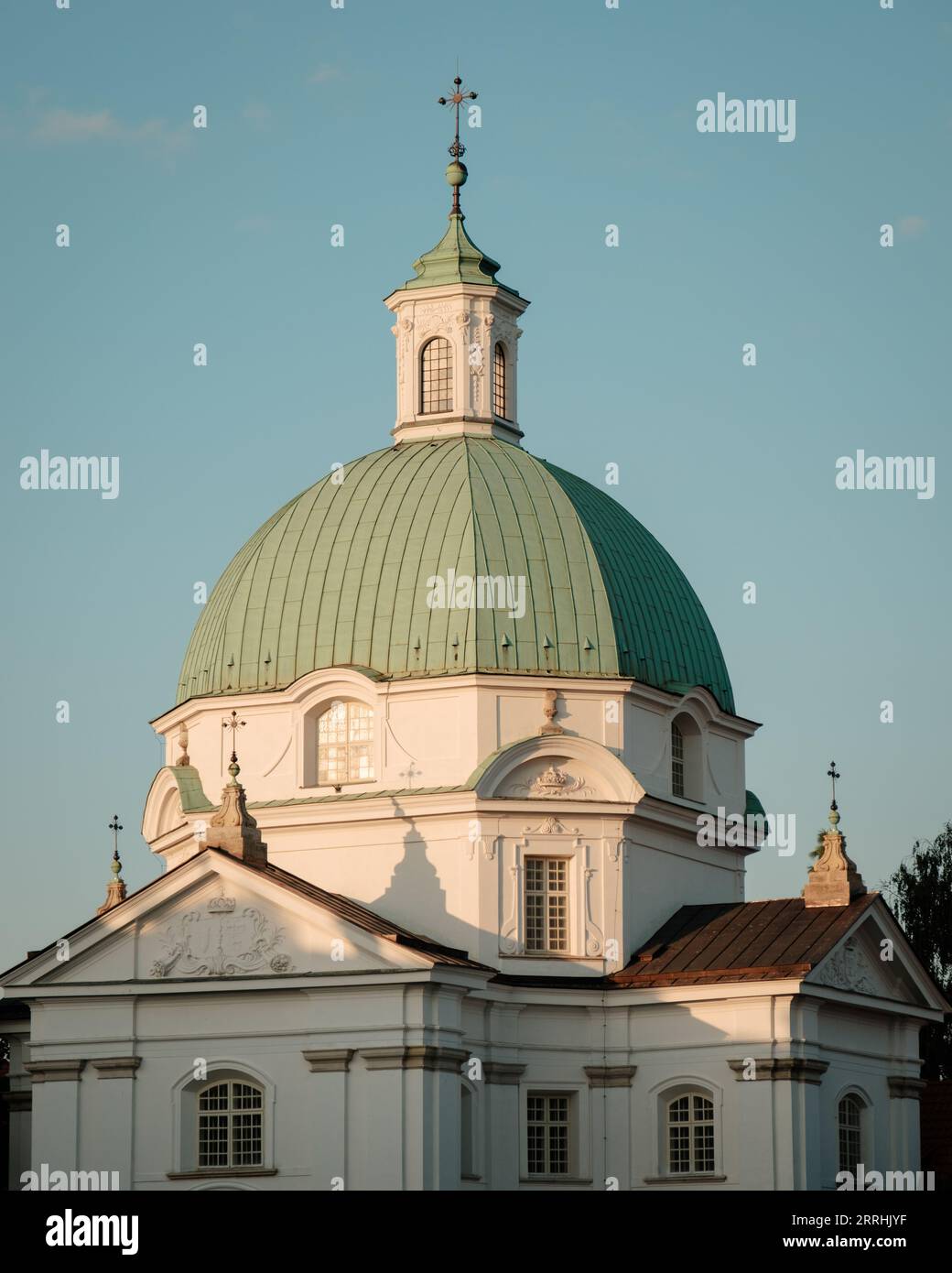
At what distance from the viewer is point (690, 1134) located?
167 ft

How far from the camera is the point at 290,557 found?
55781 mm

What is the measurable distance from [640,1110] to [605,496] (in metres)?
13.8

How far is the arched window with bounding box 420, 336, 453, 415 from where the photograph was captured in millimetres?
58844

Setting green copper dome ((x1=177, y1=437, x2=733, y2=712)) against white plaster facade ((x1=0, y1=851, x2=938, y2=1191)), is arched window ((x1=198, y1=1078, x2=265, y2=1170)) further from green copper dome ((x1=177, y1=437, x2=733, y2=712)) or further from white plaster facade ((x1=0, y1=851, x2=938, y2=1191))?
green copper dome ((x1=177, y1=437, x2=733, y2=712))

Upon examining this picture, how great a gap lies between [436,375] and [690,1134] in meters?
18.0

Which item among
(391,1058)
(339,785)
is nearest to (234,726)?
(339,785)

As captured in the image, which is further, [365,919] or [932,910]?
[932,910]

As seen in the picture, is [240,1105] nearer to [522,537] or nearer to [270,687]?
[270,687]

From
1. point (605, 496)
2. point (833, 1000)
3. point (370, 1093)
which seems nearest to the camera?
point (370, 1093)
